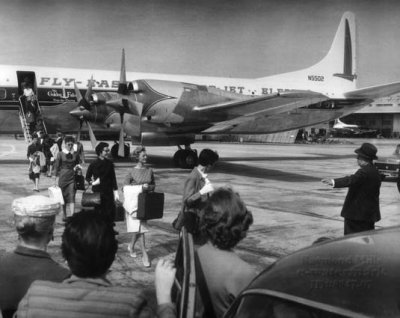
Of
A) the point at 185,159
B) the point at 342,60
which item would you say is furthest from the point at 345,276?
the point at 342,60

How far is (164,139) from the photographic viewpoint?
20609mm

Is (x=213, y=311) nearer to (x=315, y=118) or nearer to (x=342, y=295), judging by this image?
(x=342, y=295)

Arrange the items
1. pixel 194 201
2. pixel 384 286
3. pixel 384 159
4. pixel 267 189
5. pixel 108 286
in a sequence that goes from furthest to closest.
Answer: pixel 384 159 < pixel 267 189 < pixel 194 201 < pixel 108 286 < pixel 384 286

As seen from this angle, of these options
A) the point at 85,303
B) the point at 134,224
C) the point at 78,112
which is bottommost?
the point at 134,224

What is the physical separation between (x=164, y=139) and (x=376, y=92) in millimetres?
12045

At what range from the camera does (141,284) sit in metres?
6.09

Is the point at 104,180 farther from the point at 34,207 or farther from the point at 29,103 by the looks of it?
the point at 29,103

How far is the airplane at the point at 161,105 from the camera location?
63.7 feet

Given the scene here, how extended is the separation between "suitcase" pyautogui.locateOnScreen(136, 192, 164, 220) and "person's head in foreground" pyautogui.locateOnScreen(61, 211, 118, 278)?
4.42 m

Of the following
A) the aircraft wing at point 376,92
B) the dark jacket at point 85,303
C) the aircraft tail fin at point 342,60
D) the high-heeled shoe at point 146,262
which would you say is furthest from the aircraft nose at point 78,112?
the dark jacket at point 85,303

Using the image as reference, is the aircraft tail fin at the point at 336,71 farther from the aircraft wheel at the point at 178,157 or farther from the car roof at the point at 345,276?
the car roof at the point at 345,276

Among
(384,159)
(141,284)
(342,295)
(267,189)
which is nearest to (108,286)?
(342,295)

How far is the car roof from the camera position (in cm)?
170

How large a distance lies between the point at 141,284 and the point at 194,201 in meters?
1.28
